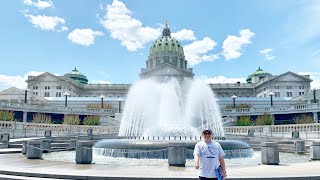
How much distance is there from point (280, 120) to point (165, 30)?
103 m

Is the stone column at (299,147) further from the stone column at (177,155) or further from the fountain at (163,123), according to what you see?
the stone column at (177,155)

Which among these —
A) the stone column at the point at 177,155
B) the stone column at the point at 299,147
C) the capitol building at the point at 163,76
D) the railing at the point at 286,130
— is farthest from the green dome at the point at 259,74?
the stone column at the point at 177,155

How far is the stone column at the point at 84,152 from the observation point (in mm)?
15188

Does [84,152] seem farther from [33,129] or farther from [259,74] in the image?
[259,74]

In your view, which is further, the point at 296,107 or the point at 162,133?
the point at 296,107

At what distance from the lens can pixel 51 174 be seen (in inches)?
446

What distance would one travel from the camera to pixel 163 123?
1597 inches

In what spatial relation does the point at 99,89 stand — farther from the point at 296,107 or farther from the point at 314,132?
the point at 314,132

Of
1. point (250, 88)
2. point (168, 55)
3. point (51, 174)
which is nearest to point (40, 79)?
point (168, 55)

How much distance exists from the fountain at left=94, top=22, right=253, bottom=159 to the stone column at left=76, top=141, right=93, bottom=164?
134 inches

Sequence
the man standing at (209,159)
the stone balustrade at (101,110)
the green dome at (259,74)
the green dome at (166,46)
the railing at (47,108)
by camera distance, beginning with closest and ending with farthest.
A: the man standing at (209,159), the stone balustrade at (101,110), the railing at (47,108), the green dome at (166,46), the green dome at (259,74)

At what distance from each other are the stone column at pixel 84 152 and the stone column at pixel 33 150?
362 cm

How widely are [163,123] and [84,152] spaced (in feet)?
84.2

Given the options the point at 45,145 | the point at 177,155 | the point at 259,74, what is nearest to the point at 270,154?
the point at 177,155
